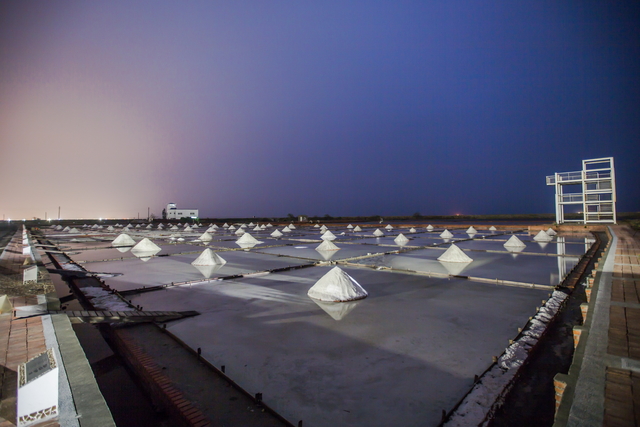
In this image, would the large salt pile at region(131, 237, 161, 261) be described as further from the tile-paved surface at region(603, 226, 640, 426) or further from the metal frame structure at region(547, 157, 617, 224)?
the metal frame structure at region(547, 157, 617, 224)

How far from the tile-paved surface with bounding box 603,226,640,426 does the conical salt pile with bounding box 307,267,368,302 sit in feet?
16.1

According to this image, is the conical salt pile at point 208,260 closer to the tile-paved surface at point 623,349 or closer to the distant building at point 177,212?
the tile-paved surface at point 623,349

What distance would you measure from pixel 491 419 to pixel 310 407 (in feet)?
6.48

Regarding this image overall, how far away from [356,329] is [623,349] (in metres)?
3.73

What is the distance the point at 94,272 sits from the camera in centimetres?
1220

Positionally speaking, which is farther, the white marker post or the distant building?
the distant building

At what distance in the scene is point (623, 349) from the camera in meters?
3.48

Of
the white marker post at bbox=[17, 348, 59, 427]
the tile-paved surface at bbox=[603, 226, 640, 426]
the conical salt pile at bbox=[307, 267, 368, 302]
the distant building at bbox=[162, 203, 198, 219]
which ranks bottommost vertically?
the conical salt pile at bbox=[307, 267, 368, 302]

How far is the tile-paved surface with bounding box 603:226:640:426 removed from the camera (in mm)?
2391

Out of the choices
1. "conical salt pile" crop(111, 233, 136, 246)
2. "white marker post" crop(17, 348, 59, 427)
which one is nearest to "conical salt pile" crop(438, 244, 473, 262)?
"white marker post" crop(17, 348, 59, 427)

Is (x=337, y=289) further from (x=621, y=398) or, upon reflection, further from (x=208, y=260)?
(x=208, y=260)

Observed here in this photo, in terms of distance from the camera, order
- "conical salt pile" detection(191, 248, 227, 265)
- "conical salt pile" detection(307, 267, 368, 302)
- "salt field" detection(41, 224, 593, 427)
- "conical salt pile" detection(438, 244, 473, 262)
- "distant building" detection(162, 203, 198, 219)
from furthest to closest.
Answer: "distant building" detection(162, 203, 198, 219), "conical salt pile" detection(438, 244, 473, 262), "conical salt pile" detection(191, 248, 227, 265), "conical salt pile" detection(307, 267, 368, 302), "salt field" detection(41, 224, 593, 427)

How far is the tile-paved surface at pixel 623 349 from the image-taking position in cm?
239

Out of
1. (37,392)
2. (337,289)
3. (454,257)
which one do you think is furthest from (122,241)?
(37,392)
